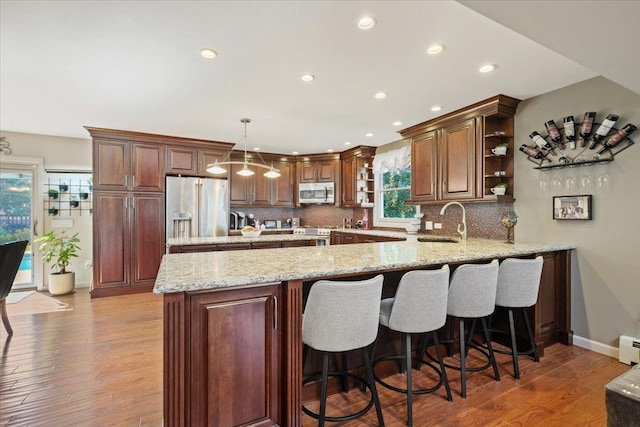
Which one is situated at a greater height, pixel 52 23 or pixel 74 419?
pixel 52 23

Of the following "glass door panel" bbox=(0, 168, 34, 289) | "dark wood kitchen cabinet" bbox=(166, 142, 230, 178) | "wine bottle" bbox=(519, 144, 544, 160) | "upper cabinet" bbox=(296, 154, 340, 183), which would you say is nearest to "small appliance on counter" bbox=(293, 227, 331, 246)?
"upper cabinet" bbox=(296, 154, 340, 183)

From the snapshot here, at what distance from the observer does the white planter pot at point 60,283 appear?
4706 millimetres

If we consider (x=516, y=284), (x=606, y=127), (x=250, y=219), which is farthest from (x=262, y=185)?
(x=606, y=127)

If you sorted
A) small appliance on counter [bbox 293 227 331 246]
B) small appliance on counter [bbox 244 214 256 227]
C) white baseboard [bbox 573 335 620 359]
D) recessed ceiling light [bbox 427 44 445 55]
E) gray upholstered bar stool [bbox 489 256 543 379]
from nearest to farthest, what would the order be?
recessed ceiling light [bbox 427 44 445 55] → gray upholstered bar stool [bbox 489 256 543 379] → white baseboard [bbox 573 335 620 359] → small appliance on counter [bbox 293 227 331 246] → small appliance on counter [bbox 244 214 256 227]

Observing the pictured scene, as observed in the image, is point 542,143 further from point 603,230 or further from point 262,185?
point 262,185

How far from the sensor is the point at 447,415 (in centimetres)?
190

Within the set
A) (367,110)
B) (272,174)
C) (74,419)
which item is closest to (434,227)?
(367,110)

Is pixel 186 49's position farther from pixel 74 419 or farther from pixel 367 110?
pixel 74 419

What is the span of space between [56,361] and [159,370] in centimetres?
93

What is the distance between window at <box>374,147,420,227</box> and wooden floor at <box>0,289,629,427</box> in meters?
2.79

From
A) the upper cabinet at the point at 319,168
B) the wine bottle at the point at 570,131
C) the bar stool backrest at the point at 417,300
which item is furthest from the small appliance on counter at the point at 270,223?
the wine bottle at the point at 570,131

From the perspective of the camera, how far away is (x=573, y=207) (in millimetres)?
2910

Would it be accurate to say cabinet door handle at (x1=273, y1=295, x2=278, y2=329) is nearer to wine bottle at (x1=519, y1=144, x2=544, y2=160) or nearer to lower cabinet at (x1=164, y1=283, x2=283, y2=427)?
lower cabinet at (x1=164, y1=283, x2=283, y2=427)

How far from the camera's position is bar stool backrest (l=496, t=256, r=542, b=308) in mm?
2365
